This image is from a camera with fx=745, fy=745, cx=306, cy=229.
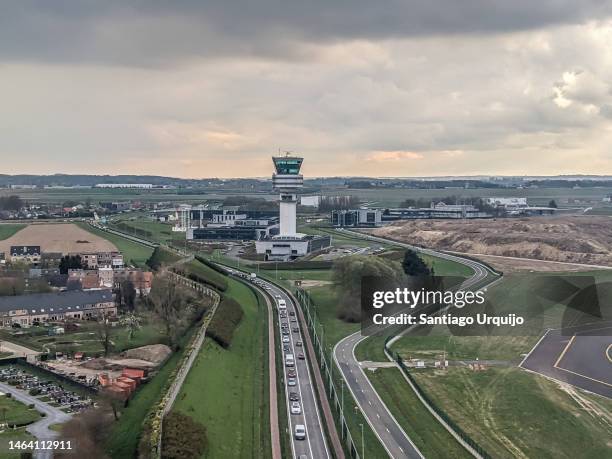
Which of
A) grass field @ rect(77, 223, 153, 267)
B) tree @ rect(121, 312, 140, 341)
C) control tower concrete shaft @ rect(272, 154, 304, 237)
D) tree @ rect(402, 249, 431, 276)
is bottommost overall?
tree @ rect(121, 312, 140, 341)

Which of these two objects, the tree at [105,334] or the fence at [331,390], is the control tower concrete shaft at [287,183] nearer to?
the fence at [331,390]

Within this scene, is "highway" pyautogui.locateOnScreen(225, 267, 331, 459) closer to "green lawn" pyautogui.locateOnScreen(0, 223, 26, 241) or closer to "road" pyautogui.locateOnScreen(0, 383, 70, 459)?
"road" pyautogui.locateOnScreen(0, 383, 70, 459)

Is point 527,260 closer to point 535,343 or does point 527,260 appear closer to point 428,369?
point 535,343

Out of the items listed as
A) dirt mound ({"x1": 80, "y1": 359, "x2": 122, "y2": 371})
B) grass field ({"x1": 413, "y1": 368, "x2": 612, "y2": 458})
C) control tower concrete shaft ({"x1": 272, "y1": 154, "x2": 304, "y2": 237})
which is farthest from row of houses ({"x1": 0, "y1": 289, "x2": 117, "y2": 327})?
control tower concrete shaft ({"x1": 272, "y1": 154, "x2": 304, "y2": 237})

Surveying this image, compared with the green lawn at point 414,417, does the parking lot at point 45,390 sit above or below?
below

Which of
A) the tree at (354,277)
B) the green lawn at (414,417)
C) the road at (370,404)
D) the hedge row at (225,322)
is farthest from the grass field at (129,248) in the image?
the green lawn at (414,417)

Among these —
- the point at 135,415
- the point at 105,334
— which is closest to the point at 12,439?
the point at 135,415

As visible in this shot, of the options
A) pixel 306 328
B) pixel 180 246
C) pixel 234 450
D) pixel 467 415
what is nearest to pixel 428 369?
pixel 467 415
